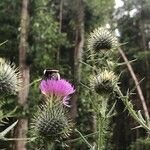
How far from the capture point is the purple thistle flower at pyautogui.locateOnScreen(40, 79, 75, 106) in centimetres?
469

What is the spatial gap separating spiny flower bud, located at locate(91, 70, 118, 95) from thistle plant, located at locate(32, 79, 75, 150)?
1.17 meters

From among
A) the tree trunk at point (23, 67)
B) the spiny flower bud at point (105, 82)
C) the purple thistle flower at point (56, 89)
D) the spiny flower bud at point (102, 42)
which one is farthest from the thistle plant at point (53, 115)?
the tree trunk at point (23, 67)

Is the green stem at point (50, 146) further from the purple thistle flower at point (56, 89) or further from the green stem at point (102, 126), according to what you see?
the green stem at point (102, 126)

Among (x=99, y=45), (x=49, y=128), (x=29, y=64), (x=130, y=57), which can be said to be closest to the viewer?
(x=49, y=128)

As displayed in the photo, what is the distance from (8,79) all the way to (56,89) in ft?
2.33

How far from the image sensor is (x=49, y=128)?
4645 mm

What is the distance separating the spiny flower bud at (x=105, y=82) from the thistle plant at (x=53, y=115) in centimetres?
117

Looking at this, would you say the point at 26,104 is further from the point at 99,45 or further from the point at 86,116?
the point at 99,45

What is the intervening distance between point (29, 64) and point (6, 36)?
198cm

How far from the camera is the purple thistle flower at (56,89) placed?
4688 millimetres

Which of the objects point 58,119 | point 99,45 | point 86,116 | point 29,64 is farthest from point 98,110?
point 86,116

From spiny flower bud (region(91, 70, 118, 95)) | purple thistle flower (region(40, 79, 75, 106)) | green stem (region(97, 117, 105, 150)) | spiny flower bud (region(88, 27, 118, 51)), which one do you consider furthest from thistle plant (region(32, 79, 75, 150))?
spiny flower bud (region(88, 27, 118, 51))

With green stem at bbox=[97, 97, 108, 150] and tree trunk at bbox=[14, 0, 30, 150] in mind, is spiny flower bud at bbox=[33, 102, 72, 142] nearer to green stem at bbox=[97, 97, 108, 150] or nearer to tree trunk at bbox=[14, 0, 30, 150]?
green stem at bbox=[97, 97, 108, 150]

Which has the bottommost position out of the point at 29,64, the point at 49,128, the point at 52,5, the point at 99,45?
the point at 49,128
